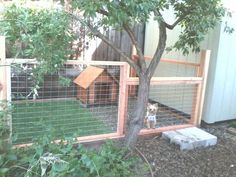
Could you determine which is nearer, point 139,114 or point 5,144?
point 5,144

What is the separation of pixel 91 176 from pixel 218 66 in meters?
2.54

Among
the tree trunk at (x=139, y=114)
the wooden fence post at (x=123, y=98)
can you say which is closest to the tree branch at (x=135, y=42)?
the tree trunk at (x=139, y=114)

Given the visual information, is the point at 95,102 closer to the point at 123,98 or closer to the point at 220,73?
the point at 123,98

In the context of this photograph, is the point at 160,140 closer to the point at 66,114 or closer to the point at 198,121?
the point at 198,121

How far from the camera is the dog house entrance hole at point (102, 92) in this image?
4.57 meters

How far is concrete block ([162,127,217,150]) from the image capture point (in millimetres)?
3215

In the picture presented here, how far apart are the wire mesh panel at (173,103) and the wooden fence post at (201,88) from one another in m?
0.05

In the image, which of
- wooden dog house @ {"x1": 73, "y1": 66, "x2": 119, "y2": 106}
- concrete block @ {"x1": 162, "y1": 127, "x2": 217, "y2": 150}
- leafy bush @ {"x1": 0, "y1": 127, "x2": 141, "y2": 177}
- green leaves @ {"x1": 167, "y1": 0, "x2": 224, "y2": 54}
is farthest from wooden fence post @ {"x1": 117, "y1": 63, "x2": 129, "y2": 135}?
wooden dog house @ {"x1": 73, "y1": 66, "x2": 119, "y2": 106}

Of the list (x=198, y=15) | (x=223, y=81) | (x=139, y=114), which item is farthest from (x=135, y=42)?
(x=223, y=81)

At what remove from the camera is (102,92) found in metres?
4.69

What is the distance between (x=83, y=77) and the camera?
4.59 meters

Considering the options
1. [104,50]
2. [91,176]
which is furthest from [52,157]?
[104,50]

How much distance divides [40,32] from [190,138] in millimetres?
2086

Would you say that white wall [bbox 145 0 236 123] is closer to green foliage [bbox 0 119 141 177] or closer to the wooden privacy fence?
the wooden privacy fence
